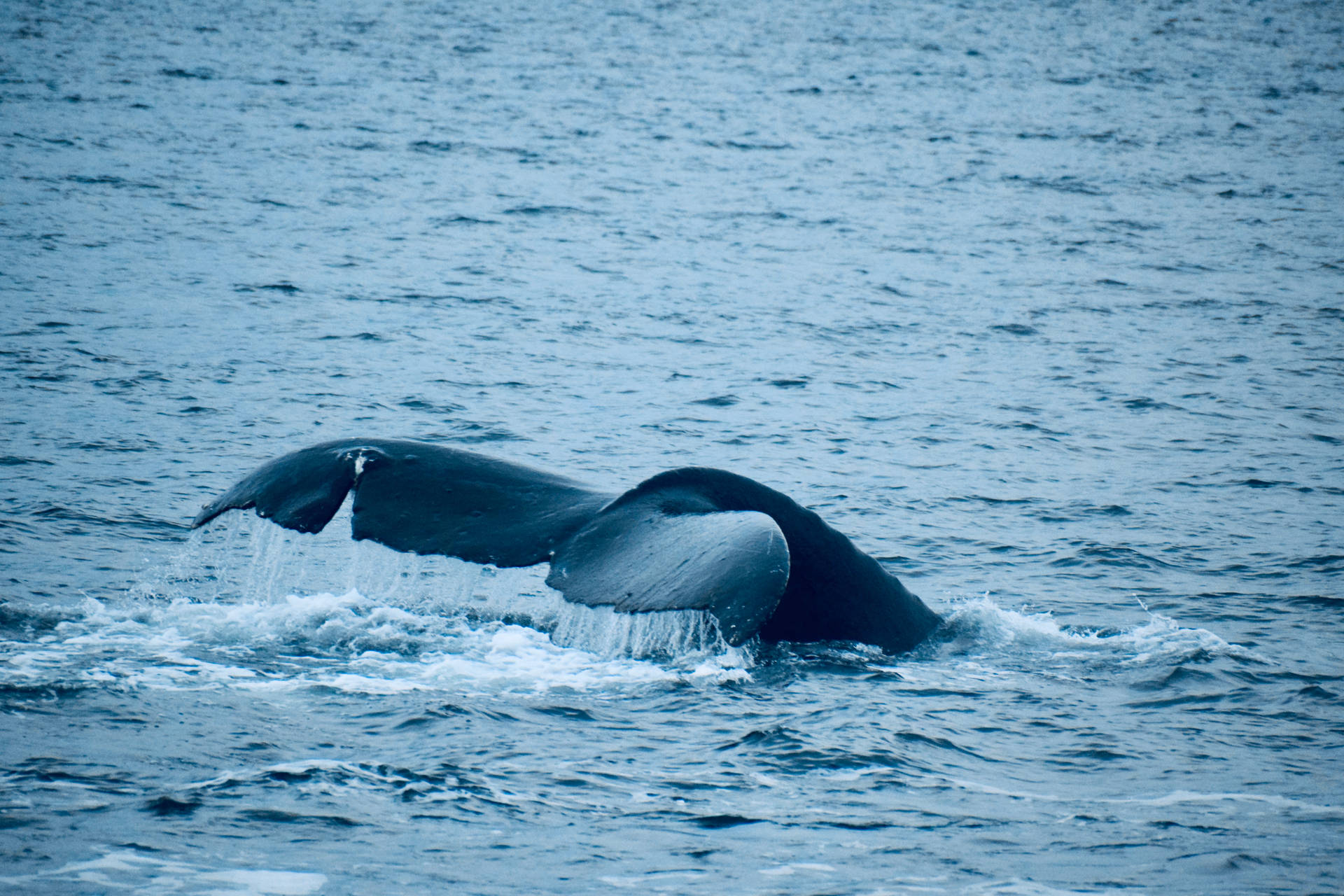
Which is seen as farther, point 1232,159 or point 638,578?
point 1232,159

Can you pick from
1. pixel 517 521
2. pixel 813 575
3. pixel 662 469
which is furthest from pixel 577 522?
pixel 662 469

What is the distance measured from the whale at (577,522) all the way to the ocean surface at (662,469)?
61cm

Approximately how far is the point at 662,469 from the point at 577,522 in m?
5.40

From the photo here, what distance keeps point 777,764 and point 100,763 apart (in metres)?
2.56

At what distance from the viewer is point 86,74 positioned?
32.2 metres

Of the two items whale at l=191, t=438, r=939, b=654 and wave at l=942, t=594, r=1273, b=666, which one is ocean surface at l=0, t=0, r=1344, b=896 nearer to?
wave at l=942, t=594, r=1273, b=666

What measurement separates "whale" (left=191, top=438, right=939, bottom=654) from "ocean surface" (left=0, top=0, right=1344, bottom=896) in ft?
2.00

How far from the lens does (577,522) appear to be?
5863 millimetres

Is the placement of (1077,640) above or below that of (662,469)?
below

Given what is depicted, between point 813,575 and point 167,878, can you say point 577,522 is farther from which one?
point 167,878

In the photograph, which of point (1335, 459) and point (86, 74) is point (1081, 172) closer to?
point (1335, 459)

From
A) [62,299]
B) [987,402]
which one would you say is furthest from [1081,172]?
[62,299]

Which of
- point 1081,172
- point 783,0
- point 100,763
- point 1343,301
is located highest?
point 783,0

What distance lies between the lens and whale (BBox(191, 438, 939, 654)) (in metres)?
5.09
